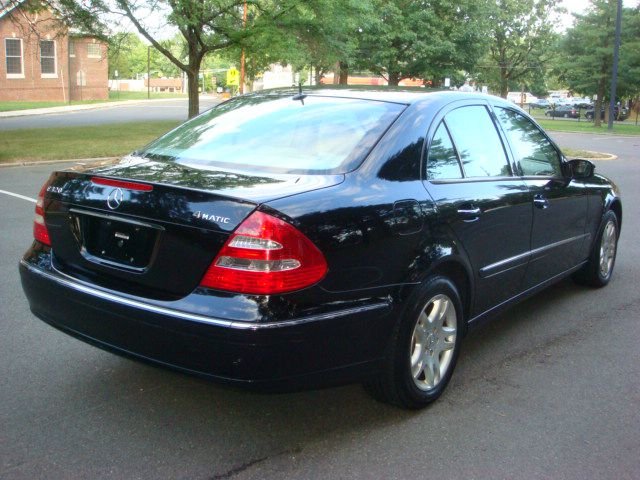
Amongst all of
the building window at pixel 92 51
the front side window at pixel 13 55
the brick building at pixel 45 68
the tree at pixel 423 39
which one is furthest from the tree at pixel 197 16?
the building window at pixel 92 51

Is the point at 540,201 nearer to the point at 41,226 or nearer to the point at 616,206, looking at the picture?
the point at 616,206

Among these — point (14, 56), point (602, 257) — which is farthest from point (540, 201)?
point (14, 56)

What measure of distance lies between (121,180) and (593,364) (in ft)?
10.0

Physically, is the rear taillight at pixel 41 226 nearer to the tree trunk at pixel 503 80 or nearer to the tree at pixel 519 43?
the tree at pixel 519 43

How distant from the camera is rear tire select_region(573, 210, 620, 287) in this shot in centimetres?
587

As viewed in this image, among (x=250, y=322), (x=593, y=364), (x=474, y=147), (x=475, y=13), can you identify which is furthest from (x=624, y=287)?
(x=475, y=13)

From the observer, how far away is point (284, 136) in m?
3.79

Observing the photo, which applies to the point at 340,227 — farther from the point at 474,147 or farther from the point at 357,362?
the point at 474,147

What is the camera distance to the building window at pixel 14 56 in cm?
4634

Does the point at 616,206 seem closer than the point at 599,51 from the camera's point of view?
Yes

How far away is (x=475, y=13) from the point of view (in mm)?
38812

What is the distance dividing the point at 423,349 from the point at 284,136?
135 centimetres

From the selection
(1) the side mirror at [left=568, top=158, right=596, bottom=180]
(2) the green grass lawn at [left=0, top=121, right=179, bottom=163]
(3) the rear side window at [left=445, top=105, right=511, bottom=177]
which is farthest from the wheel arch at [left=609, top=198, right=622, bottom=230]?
(2) the green grass lawn at [left=0, top=121, right=179, bottom=163]

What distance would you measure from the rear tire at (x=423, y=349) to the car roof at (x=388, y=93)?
106cm
